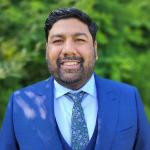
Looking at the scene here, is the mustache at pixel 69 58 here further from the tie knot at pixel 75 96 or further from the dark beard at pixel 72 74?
the tie knot at pixel 75 96

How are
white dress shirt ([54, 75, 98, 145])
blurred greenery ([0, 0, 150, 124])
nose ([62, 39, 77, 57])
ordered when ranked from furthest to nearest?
blurred greenery ([0, 0, 150, 124]), white dress shirt ([54, 75, 98, 145]), nose ([62, 39, 77, 57])

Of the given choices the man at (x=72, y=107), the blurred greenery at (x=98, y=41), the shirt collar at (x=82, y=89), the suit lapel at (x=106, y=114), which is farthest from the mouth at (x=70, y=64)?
the blurred greenery at (x=98, y=41)

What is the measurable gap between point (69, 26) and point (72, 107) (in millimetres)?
435

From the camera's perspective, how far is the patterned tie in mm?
2885

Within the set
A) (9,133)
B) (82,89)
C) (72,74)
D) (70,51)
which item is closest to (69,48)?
(70,51)

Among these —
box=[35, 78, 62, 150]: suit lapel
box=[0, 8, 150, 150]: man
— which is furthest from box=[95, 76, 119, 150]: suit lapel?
box=[35, 78, 62, 150]: suit lapel

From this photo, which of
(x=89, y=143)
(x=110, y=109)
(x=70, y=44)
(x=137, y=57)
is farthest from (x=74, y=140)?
(x=137, y=57)

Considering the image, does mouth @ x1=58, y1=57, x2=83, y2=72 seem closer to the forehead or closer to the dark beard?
the dark beard

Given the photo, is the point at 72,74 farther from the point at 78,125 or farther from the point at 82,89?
the point at 78,125

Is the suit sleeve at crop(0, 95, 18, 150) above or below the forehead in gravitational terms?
below

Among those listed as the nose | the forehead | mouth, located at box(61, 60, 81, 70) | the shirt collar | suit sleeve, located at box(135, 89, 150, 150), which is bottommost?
suit sleeve, located at box(135, 89, 150, 150)

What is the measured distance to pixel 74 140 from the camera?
2885 mm

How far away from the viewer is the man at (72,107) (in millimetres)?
2836

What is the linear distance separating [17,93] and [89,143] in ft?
1.56
